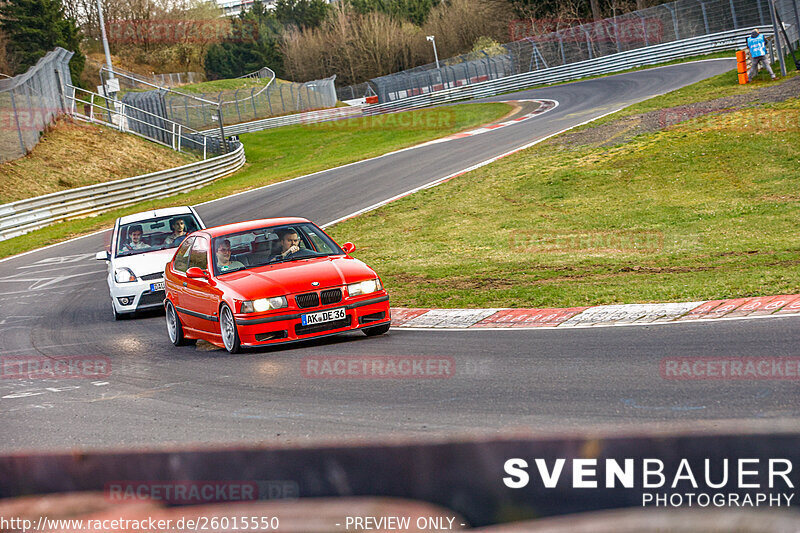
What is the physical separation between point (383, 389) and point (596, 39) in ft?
173

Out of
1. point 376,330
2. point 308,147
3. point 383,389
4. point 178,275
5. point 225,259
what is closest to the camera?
point 383,389

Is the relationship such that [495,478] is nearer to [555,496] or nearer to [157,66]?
[555,496]

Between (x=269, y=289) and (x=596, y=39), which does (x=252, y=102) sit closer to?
(x=596, y=39)

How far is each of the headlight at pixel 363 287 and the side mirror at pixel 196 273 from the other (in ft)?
6.00

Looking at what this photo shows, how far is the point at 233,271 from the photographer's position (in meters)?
10.5

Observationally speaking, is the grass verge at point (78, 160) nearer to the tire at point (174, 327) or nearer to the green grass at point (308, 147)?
the green grass at point (308, 147)

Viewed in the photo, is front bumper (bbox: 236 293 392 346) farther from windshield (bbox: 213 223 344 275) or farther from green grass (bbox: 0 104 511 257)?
green grass (bbox: 0 104 511 257)

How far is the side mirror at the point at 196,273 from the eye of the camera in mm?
10524

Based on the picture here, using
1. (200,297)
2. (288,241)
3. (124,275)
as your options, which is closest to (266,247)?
(288,241)

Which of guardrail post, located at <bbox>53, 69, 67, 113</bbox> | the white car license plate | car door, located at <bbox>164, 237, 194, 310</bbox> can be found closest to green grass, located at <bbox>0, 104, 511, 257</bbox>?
guardrail post, located at <bbox>53, 69, 67, 113</bbox>

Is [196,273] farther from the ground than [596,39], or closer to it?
closer to it

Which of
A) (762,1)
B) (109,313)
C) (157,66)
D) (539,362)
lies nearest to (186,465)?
(539,362)

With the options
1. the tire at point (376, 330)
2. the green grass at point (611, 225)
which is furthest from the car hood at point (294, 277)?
the green grass at point (611, 225)

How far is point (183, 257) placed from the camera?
11633 millimetres
